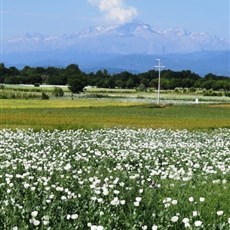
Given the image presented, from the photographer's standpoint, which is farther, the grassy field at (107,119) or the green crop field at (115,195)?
the grassy field at (107,119)

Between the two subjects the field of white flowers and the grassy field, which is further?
the grassy field

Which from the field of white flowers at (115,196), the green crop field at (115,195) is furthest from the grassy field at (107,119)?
the field of white flowers at (115,196)

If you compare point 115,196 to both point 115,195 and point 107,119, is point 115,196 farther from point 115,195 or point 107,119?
point 107,119

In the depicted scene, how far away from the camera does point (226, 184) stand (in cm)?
1347

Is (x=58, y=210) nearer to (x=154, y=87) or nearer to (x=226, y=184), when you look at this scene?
(x=226, y=184)

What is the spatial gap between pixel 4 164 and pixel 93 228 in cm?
833

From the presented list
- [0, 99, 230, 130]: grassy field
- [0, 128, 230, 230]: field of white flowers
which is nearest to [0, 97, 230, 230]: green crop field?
[0, 128, 230, 230]: field of white flowers

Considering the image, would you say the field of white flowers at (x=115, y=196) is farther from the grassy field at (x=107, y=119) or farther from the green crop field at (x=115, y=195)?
the grassy field at (x=107, y=119)

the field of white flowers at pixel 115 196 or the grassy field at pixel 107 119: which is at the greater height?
the field of white flowers at pixel 115 196

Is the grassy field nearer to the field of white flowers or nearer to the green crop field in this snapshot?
the green crop field

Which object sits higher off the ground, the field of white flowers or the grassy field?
the field of white flowers

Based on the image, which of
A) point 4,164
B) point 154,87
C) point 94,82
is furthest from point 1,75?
point 4,164

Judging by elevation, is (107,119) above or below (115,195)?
below

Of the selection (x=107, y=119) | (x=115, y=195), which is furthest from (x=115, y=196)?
(x=107, y=119)
